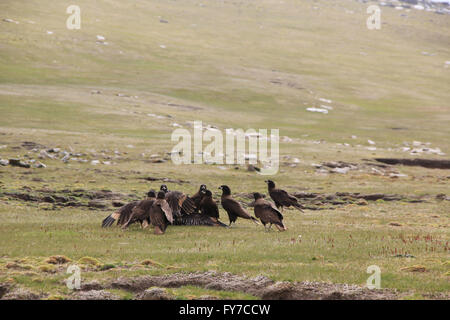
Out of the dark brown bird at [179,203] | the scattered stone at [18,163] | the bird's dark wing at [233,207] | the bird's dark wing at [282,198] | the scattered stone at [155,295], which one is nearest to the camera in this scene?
the scattered stone at [155,295]

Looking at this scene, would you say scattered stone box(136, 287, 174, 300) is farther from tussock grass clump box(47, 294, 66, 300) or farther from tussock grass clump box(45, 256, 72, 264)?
tussock grass clump box(45, 256, 72, 264)

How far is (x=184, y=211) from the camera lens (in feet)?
70.8

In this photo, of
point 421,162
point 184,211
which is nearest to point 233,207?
point 184,211

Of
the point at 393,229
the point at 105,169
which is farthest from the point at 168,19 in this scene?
the point at 393,229

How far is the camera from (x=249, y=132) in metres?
59.8

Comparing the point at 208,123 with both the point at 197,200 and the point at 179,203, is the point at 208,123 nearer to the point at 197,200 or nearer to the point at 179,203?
the point at 197,200

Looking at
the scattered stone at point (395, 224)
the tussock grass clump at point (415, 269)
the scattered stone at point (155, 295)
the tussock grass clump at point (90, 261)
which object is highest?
the scattered stone at point (155, 295)

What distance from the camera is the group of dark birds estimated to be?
1978 centimetres

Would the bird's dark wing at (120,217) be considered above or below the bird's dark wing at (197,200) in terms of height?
below

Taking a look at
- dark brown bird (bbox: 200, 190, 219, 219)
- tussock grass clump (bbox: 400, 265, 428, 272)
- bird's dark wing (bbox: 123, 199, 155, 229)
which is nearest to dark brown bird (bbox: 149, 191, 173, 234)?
bird's dark wing (bbox: 123, 199, 155, 229)

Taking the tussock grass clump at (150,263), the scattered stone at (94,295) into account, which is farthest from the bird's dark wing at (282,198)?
the scattered stone at (94,295)

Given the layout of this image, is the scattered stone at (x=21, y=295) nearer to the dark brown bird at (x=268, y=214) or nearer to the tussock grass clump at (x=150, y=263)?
the tussock grass clump at (x=150, y=263)

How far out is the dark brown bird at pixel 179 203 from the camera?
21.2m

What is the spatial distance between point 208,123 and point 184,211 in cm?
4181
